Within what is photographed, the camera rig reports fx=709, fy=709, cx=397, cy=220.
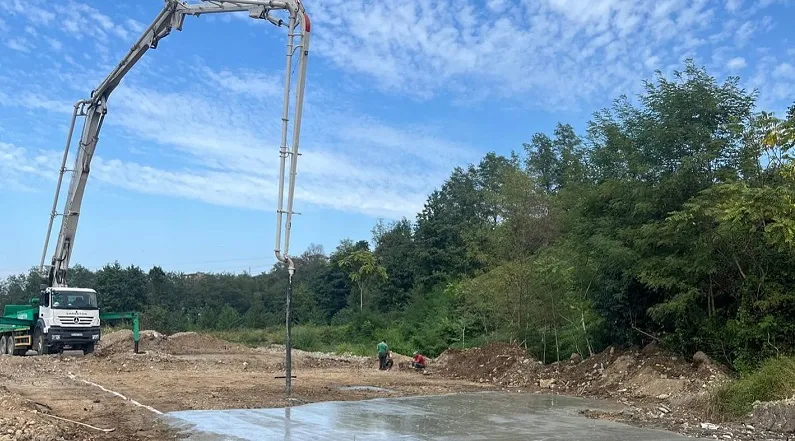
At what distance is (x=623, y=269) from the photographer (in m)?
17.0

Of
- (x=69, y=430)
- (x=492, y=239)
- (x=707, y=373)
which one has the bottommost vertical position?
(x=69, y=430)

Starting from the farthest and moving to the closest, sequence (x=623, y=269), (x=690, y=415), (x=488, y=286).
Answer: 1. (x=488, y=286)
2. (x=623, y=269)
3. (x=690, y=415)

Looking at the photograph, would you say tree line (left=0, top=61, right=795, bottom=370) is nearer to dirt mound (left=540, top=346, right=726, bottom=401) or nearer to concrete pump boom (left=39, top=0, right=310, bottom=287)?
dirt mound (left=540, top=346, right=726, bottom=401)

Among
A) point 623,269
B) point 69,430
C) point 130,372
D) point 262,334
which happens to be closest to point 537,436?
point 69,430

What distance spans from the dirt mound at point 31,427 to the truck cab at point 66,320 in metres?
15.2

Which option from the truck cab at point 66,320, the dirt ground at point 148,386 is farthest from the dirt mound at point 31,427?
the truck cab at point 66,320

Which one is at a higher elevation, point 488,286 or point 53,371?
point 488,286

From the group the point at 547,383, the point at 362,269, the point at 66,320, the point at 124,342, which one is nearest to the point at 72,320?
the point at 66,320

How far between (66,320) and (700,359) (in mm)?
20481

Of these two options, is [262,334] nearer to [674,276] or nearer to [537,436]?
[674,276]

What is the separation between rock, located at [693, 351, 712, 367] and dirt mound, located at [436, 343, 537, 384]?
5067 millimetres

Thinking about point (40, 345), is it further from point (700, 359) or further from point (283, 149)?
point (700, 359)

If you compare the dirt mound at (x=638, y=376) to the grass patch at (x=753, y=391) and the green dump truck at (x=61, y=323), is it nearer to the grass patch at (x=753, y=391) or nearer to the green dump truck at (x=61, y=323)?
the grass patch at (x=753, y=391)

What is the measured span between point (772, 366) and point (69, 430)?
11.3 metres
